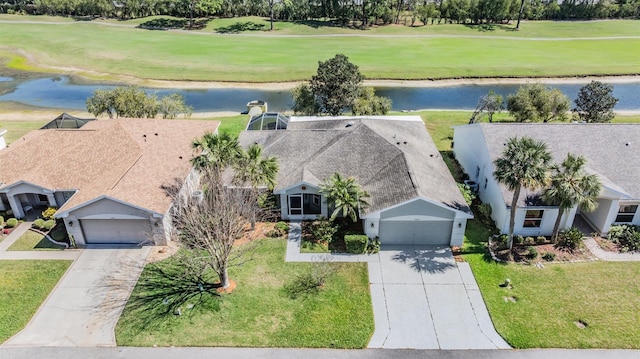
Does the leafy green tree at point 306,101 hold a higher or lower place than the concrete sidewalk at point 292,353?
higher

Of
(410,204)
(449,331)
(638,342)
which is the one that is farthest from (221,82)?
(638,342)

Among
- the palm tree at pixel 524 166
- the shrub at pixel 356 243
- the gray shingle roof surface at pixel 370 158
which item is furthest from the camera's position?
the gray shingle roof surface at pixel 370 158

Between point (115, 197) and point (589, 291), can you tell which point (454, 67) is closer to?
point (589, 291)

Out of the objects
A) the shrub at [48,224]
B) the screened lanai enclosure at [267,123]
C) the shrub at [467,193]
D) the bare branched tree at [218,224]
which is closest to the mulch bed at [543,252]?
the shrub at [467,193]

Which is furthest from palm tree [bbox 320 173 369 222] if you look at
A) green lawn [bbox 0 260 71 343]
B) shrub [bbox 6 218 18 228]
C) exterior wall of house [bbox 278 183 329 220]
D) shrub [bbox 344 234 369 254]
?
shrub [bbox 6 218 18 228]

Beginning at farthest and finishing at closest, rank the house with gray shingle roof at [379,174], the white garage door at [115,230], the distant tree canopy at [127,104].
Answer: the distant tree canopy at [127,104] → the white garage door at [115,230] → the house with gray shingle roof at [379,174]

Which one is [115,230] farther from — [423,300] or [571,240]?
[571,240]

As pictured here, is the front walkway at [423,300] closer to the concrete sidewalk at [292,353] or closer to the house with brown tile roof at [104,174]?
the concrete sidewalk at [292,353]

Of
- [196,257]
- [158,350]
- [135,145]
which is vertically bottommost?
[158,350]
